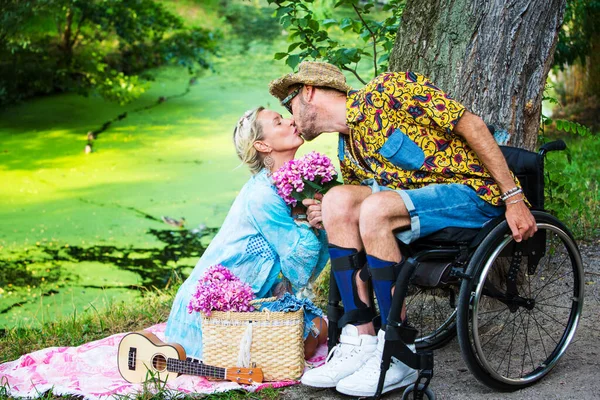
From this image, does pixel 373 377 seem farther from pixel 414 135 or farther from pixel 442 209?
pixel 414 135

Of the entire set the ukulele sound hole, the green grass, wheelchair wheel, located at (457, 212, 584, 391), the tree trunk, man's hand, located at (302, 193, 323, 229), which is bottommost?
the green grass

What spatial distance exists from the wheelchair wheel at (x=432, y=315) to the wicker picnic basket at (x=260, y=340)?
1.68 ft

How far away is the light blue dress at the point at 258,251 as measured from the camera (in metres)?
2.82

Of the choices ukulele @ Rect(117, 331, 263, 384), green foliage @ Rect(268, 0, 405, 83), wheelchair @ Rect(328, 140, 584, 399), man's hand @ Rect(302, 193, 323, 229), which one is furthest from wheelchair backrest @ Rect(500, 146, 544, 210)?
green foliage @ Rect(268, 0, 405, 83)

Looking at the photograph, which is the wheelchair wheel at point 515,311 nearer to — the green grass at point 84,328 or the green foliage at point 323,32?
the green foliage at point 323,32

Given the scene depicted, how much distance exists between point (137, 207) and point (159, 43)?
7.74 feet

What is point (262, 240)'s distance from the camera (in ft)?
9.46

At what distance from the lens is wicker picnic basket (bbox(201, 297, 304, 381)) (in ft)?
8.70

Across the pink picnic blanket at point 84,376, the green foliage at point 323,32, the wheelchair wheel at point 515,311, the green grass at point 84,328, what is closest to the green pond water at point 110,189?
the green grass at point 84,328

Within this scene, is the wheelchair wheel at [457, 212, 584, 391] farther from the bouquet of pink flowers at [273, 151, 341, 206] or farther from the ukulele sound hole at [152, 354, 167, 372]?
the ukulele sound hole at [152, 354, 167, 372]

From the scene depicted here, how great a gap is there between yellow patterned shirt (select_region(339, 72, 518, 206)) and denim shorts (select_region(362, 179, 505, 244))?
0.12 ft

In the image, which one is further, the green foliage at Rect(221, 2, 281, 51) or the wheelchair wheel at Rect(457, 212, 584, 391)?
the green foliage at Rect(221, 2, 281, 51)

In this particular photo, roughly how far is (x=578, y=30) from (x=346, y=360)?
6223 millimetres

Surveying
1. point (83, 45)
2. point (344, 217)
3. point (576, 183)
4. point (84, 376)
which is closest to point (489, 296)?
point (344, 217)
